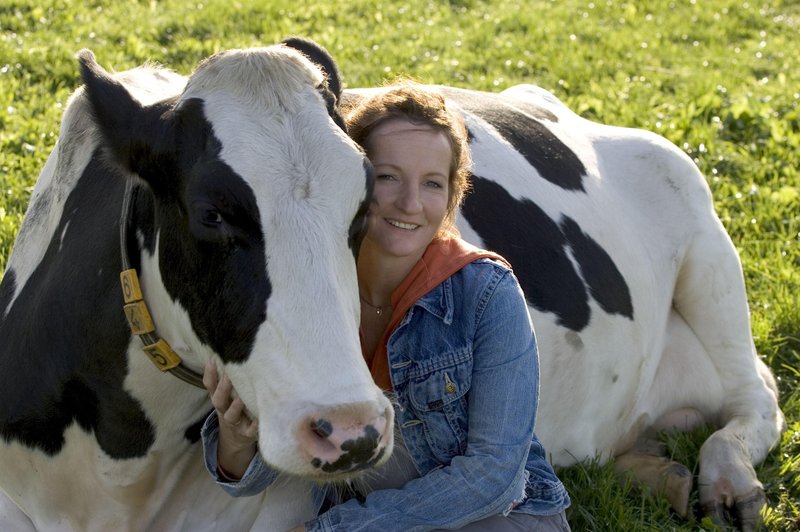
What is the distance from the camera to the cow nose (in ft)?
9.59

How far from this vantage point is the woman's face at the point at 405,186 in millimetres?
3613

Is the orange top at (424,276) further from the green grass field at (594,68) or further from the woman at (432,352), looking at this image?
the green grass field at (594,68)

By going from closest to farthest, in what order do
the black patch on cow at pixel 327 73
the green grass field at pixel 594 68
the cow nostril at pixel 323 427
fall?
the cow nostril at pixel 323 427
the black patch on cow at pixel 327 73
the green grass field at pixel 594 68

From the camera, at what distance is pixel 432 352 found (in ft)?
12.3

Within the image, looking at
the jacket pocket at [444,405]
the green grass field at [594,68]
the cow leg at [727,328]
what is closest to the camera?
the jacket pocket at [444,405]

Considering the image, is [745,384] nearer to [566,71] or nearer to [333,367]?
[333,367]

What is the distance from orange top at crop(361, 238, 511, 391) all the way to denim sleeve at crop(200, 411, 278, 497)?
18.9 inches

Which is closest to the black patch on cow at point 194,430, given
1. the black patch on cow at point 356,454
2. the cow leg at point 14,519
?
the cow leg at point 14,519

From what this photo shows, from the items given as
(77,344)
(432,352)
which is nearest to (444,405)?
(432,352)

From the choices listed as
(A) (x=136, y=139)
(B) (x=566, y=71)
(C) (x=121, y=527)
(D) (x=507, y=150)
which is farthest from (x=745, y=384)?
(B) (x=566, y=71)

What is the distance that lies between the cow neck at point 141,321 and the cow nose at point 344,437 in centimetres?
76

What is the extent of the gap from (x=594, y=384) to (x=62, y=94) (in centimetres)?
462

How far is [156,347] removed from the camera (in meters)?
3.55

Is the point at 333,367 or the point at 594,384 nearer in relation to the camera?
the point at 333,367
